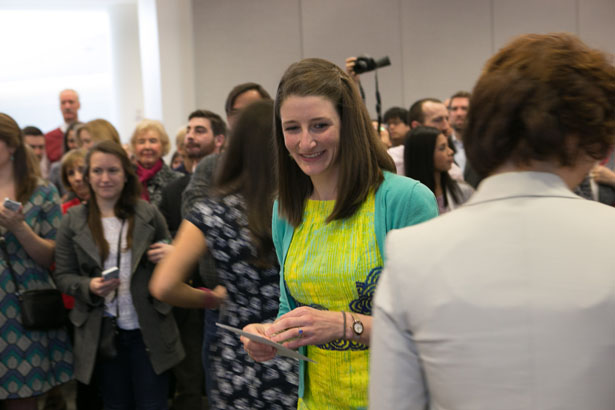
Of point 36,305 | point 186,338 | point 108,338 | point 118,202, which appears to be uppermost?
point 118,202

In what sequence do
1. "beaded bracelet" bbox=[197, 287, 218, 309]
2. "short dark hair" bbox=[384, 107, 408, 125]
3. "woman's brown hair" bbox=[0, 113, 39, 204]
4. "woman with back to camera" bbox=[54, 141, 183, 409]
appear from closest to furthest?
"beaded bracelet" bbox=[197, 287, 218, 309], "woman with back to camera" bbox=[54, 141, 183, 409], "woman's brown hair" bbox=[0, 113, 39, 204], "short dark hair" bbox=[384, 107, 408, 125]

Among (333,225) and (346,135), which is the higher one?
(346,135)

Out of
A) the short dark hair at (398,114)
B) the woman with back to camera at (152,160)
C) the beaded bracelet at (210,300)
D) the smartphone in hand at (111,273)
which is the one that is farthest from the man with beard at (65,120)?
the beaded bracelet at (210,300)

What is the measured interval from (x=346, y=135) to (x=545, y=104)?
695 millimetres

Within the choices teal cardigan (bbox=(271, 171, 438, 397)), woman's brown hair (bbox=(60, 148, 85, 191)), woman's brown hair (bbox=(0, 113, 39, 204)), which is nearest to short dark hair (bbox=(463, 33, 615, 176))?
teal cardigan (bbox=(271, 171, 438, 397))

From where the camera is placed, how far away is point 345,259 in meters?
1.44

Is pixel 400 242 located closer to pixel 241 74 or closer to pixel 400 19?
pixel 241 74

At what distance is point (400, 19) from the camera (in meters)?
7.75

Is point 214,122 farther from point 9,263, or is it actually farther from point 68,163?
point 9,263

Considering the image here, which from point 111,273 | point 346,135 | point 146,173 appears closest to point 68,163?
point 146,173

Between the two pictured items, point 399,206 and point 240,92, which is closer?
point 399,206

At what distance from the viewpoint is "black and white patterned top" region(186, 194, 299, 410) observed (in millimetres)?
1785

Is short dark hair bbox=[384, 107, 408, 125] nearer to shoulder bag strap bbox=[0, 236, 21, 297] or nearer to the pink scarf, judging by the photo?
the pink scarf

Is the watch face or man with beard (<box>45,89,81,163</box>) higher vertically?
man with beard (<box>45,89,81,163</box>)
